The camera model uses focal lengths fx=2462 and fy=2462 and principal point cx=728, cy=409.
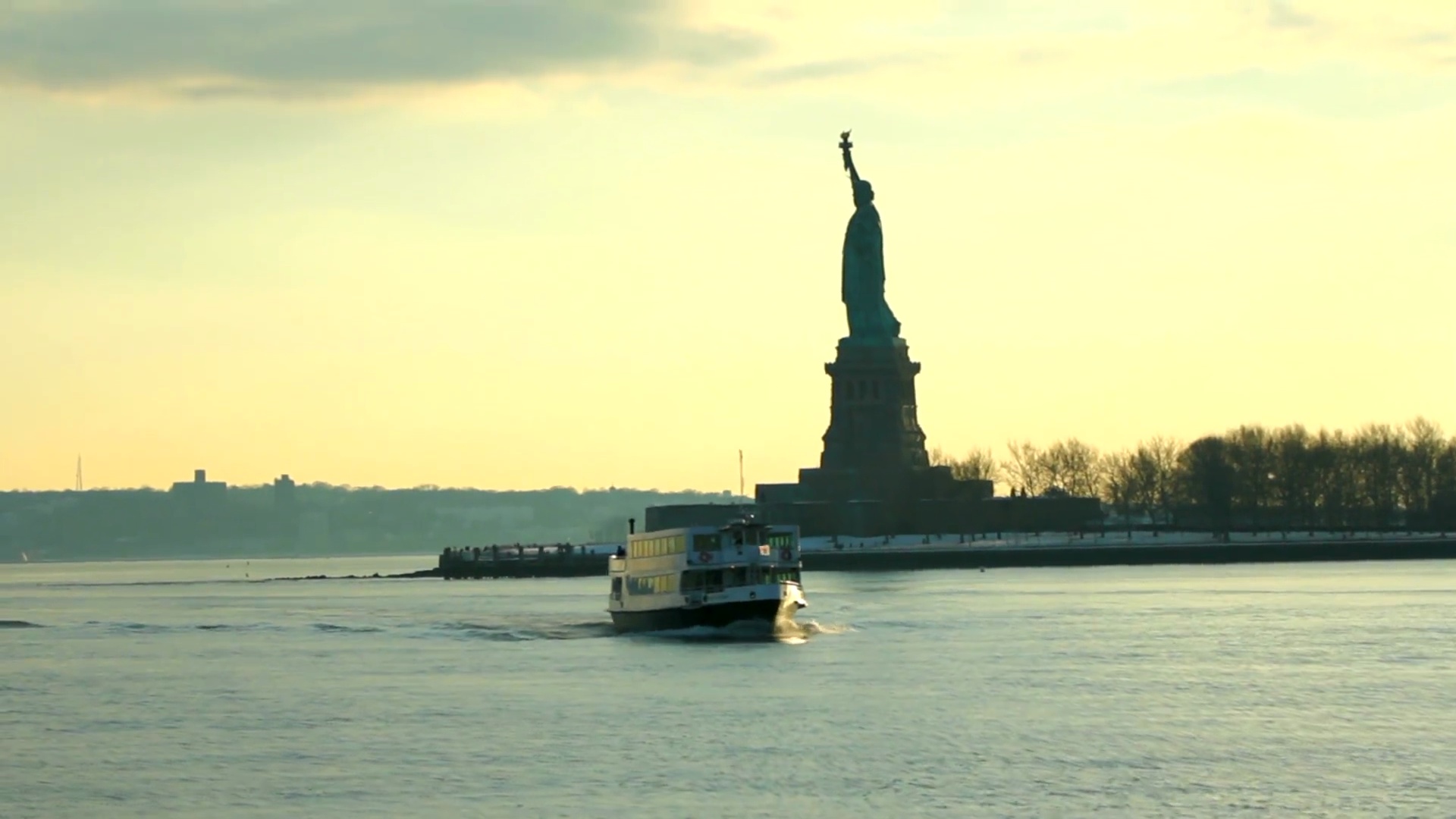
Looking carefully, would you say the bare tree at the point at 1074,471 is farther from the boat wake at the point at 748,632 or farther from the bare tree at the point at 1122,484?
the boat wake at the point at 748,632

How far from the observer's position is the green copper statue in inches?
6043

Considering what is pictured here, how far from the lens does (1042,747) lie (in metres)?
49.4

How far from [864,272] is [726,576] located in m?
72.4

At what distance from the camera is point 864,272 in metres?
154

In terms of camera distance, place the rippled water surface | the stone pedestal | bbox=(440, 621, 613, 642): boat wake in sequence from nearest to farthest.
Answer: the rippled water surface
bbox=(440, 621, 613, 642): boat wake
the stone pedestal

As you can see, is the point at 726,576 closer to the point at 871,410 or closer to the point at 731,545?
the point at 731,545

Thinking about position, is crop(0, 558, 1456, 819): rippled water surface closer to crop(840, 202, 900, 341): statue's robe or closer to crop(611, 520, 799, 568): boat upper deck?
crop(611, 520, 799, 568): boat upper deck

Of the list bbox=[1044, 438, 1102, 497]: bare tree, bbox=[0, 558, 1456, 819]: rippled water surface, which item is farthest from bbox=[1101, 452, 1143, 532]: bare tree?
bbox=[0, 558, 1456, 819]: rippled water surface

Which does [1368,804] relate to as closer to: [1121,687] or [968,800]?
[968,800]

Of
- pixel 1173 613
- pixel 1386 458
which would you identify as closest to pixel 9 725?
pixel 1173 613

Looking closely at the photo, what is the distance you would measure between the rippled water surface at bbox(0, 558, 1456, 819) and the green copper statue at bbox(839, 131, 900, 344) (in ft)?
178

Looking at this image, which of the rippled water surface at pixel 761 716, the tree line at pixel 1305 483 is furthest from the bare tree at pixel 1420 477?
the rippled water surface at pixel 761 716

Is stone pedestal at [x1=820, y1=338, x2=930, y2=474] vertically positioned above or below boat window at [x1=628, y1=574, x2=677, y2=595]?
above

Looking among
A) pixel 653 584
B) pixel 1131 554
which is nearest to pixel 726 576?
pixel 653 584
